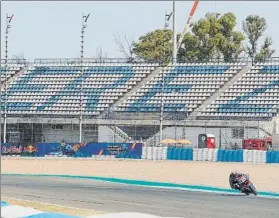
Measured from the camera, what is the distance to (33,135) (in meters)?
59.0

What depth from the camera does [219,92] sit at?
59562mm

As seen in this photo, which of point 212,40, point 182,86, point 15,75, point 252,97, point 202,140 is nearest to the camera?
point 202,140

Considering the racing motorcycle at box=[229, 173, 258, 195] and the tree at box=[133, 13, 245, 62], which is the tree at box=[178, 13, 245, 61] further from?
the racing motorcycle at box=[229, 173, 258, 195]

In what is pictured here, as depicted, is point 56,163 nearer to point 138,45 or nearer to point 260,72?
point 260,72

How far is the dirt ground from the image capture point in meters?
33.2

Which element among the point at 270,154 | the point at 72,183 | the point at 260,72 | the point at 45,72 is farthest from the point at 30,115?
the point at 72,183

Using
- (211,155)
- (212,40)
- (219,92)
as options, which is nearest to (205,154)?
(211,155)

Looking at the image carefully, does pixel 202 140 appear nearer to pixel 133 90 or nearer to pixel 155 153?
pixel 155 153

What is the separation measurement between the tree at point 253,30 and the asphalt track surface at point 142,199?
57.1 meters

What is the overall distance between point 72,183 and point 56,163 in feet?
43.9

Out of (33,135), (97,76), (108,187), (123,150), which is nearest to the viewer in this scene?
(108,187)

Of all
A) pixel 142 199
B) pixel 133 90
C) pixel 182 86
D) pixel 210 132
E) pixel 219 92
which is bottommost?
pixel 142 199

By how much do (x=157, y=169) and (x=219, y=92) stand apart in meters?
21.0

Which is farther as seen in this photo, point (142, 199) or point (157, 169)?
point (157, 169)
